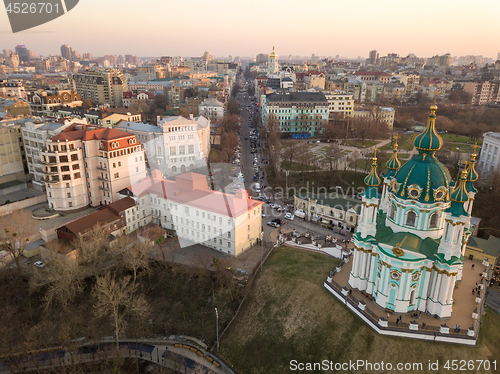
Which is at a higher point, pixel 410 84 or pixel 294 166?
pixel 410 84

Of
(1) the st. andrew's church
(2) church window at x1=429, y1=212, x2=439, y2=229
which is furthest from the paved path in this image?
(2) church window at x1=429, y1=212, x2=439, y2=229

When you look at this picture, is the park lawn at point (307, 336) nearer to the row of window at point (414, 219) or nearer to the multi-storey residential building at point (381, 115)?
the row of window at point (414, 219)

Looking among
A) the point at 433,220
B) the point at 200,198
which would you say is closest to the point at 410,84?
the point at 200,198

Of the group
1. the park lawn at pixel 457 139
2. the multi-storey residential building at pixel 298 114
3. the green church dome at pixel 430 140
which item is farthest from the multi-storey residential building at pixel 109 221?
the park lawn at pixel 457 139

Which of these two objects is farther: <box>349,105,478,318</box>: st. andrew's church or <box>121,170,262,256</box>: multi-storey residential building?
<box>121,170,262,256</box>: multi-storey residential building

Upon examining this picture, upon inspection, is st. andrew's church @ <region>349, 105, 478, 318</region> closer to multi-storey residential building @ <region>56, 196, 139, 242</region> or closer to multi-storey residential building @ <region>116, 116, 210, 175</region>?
multi-storey residential building @ <region>56, 196, 139, 242</region>

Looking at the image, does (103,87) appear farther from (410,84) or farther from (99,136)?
(410,84)
